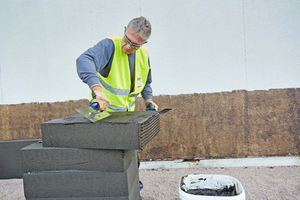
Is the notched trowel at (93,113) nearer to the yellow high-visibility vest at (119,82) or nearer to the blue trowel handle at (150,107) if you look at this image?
the yellow high-visibility vest at (119,82)

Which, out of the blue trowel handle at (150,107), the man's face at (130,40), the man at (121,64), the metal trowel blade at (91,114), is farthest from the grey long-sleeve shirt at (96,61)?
the blue trowel handle at (150,107)

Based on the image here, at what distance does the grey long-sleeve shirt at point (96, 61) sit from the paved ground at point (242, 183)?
1499 millimetres

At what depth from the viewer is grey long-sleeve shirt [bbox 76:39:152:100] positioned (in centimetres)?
154

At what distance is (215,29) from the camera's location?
3.23m

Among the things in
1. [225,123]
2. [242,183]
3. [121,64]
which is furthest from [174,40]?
[242,183]

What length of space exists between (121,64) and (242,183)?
212 centimetres

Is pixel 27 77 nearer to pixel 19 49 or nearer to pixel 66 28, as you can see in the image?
pixel 19 49

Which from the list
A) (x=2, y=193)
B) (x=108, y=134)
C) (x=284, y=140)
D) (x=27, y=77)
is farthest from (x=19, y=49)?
(x=284, y=140)

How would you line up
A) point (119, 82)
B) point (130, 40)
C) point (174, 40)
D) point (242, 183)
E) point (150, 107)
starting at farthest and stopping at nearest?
point (174, 40) < point (242, 183) < point (150, 107) < point (119, 82) < point (130, 40)

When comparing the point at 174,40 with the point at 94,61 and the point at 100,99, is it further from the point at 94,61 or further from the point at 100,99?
the point at 100,99

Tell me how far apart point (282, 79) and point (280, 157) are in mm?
1184

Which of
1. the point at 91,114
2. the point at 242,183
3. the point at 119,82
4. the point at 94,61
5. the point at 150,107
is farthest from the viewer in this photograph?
the point at 242,183

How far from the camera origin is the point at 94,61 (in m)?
1.69

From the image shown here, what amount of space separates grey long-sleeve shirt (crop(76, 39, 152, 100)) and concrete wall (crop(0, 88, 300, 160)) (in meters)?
1.41
